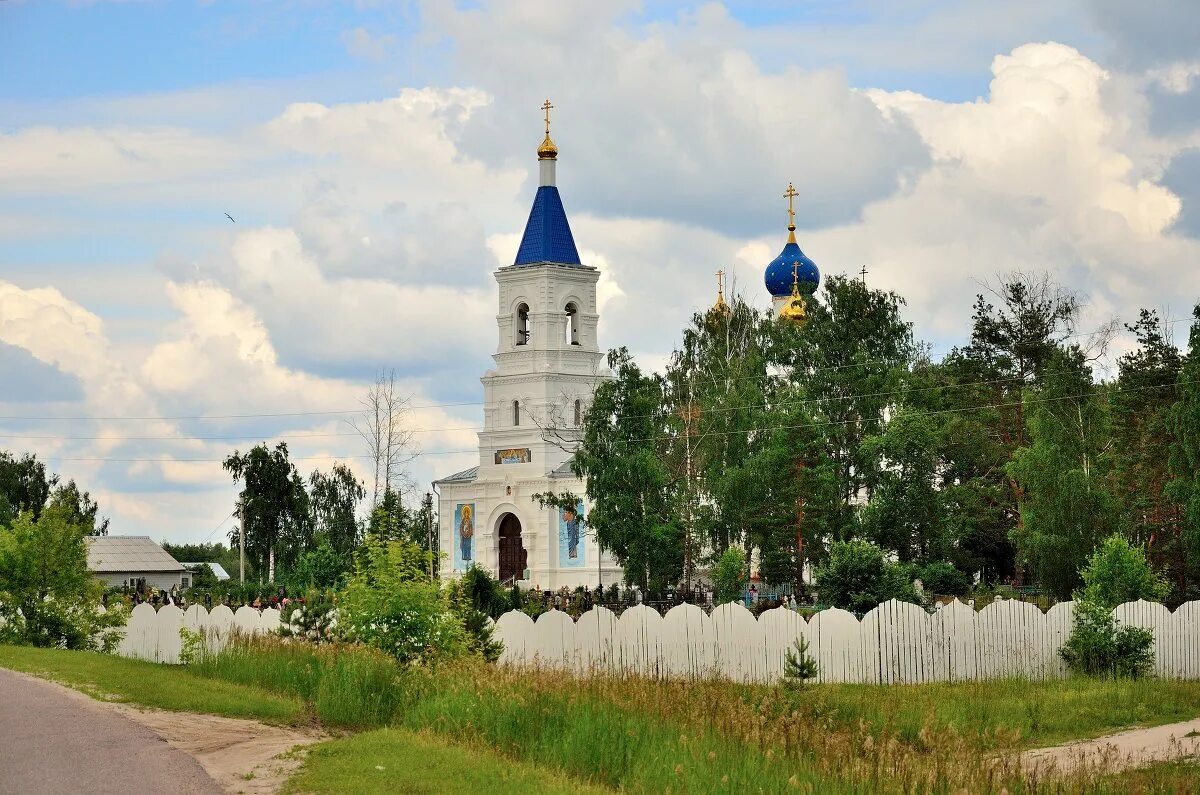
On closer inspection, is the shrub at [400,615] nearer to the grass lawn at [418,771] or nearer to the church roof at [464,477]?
the grass lawn at [418,771]

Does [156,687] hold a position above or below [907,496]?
below

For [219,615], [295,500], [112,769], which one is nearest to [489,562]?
[295,500]

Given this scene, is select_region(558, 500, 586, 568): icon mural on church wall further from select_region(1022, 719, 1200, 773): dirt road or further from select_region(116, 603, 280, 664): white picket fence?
select_region(1022, 719, 1200, 773): dirt road

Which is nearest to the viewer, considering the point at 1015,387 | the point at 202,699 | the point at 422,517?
the point at 202,699

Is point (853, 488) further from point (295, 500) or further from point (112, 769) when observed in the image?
point (112, 769)

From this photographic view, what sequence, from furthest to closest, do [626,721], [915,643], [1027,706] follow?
[915,643] → [1027,706] → [626,721]

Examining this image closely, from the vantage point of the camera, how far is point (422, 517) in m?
74.3

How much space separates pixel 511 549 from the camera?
63.1m

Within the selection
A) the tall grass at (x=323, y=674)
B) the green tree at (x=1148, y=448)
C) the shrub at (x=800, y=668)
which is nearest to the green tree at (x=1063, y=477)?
the green tree at (x=1148, y=448)

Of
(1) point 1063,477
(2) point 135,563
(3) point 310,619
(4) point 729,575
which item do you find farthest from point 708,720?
(2) point 135,563

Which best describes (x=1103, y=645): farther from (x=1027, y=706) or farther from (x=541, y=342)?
(x=541, y=342)

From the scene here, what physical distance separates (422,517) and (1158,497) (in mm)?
37976

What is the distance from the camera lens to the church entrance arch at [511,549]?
6225 centimetres

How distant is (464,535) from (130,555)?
1537cm
